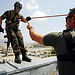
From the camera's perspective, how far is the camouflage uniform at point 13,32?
259cm

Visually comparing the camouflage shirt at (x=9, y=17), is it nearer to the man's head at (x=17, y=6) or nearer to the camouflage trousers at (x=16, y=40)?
the man's head at (x=17, y=6)

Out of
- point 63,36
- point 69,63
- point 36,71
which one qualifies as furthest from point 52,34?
point 36,71

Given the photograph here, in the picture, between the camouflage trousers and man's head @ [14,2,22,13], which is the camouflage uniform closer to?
the camouflage trousers

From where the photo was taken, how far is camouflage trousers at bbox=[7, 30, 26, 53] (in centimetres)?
259

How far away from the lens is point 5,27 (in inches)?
109

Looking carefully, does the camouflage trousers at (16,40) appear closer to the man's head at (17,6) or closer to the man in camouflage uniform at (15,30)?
the man in camouflage uniform at (15,30)

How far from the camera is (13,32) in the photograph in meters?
2.66

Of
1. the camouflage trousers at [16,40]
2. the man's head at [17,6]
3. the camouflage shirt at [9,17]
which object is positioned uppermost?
the man's head at [17,6]

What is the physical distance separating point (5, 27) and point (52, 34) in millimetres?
2195

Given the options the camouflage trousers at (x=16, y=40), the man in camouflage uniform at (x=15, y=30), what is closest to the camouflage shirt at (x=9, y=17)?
the man in camouflage uniform at (x=15, y=30)

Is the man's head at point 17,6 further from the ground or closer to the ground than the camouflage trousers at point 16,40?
further from the ground

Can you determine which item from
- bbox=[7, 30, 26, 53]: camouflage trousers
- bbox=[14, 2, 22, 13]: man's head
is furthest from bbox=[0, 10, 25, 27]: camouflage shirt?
bbox=[7, 30, 26, 53]: camouflage trousers

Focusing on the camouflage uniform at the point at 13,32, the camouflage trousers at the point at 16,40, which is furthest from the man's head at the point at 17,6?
the camouflage trousers at the point at 16,40

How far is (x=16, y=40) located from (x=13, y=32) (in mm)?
271
